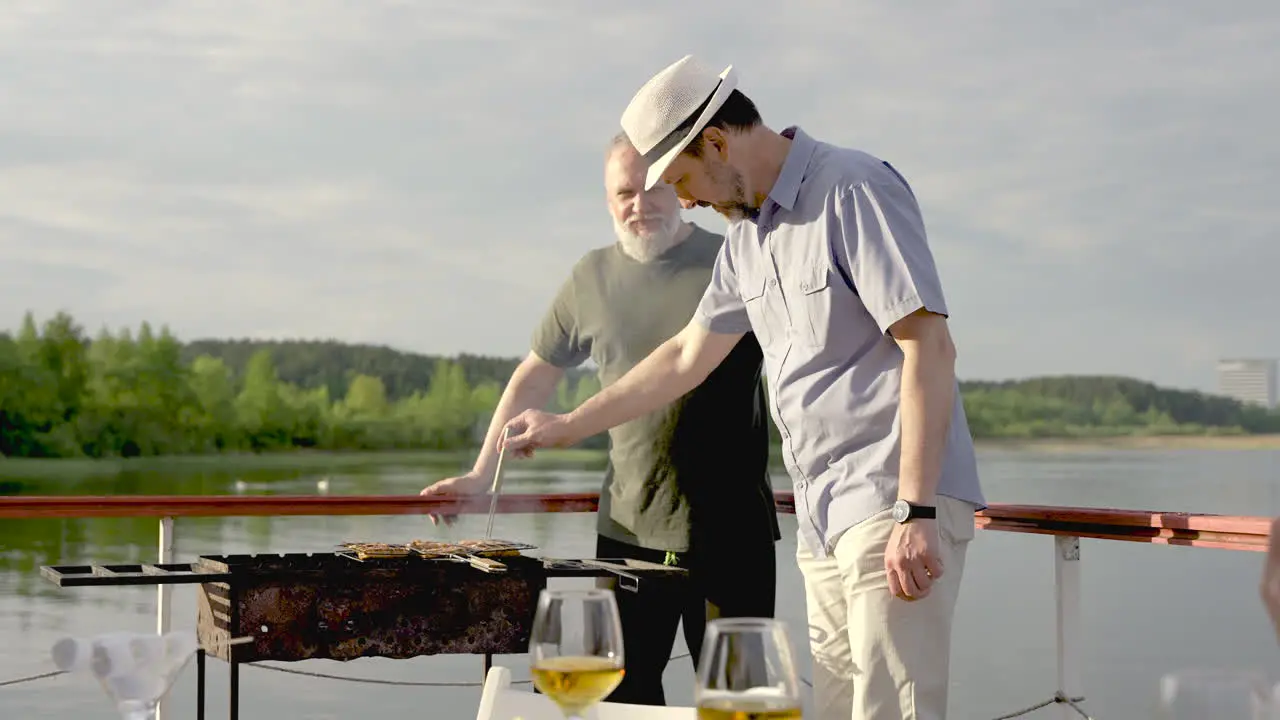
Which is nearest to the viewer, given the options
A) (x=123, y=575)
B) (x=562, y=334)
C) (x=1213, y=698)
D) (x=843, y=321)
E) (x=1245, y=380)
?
(x=1213, y=698)

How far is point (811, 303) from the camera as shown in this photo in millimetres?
2164

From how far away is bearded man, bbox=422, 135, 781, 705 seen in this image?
10.3 feet

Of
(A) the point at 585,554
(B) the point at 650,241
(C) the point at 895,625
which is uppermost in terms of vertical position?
(B) the point at 650,241

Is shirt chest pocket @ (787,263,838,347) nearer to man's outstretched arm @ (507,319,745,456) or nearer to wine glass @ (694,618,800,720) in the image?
man's outstretched arm @ (507,319,745,456)

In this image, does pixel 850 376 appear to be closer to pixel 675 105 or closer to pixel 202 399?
pixel 675 105

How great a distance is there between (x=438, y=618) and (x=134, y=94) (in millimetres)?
41925

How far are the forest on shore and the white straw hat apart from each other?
25.0 metres

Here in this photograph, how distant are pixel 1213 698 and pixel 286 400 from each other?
36.3 meters

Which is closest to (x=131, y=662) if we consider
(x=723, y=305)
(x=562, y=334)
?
(x=723, y=305)

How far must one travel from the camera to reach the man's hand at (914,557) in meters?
2.01

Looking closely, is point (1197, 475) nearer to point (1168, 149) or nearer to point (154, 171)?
point (1168, 149)

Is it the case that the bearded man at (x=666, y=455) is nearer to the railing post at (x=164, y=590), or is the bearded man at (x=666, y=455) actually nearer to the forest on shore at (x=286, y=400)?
the railing post at (x=164, y=590)

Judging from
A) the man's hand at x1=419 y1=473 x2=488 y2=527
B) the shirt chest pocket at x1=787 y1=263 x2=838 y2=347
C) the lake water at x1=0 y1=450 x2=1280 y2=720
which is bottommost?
the lake water at x1=0 y1=450 x2=1280 y2=720

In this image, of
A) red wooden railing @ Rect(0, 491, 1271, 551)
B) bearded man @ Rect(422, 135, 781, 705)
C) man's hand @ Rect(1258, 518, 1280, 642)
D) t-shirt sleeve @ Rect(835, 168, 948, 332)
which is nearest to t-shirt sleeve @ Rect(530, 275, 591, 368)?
bearded man @ Rect(422, 135, 781, 705)
